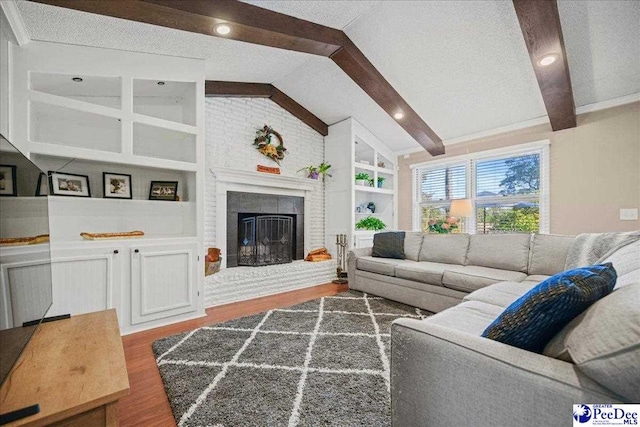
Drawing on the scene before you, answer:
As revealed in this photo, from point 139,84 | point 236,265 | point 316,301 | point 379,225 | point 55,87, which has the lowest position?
point 316,301

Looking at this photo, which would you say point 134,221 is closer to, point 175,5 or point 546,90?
point 175,5

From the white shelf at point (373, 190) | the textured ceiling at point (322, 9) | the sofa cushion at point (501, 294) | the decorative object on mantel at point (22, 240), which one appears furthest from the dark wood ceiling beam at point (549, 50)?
the decorative object on mantel at point (22, 240)

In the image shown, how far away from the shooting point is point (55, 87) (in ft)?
8.47

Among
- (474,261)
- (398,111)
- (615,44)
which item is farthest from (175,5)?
(615,44)

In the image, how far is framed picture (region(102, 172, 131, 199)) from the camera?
9.11ft

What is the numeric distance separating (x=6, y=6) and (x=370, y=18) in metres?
2.89

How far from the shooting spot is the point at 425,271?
9.70ft

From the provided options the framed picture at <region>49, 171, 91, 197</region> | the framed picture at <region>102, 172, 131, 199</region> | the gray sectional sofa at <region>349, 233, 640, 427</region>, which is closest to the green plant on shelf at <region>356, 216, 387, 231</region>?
the gray sectional sofa at <region>349, 233, 640, 427</region>

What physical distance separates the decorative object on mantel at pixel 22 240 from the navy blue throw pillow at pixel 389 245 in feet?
10.8

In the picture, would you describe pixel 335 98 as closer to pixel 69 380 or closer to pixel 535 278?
pixel 535 278

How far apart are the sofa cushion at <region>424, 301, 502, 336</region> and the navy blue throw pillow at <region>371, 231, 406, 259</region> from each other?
1890 millimetres

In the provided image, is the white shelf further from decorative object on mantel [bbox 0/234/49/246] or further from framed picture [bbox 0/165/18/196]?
framed picture [bbox 0/165/18/196]

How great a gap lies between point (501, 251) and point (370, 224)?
226 cm

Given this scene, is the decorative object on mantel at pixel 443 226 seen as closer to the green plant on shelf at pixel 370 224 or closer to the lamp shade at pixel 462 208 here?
Answer: the lamp shade at pixel 462 208
